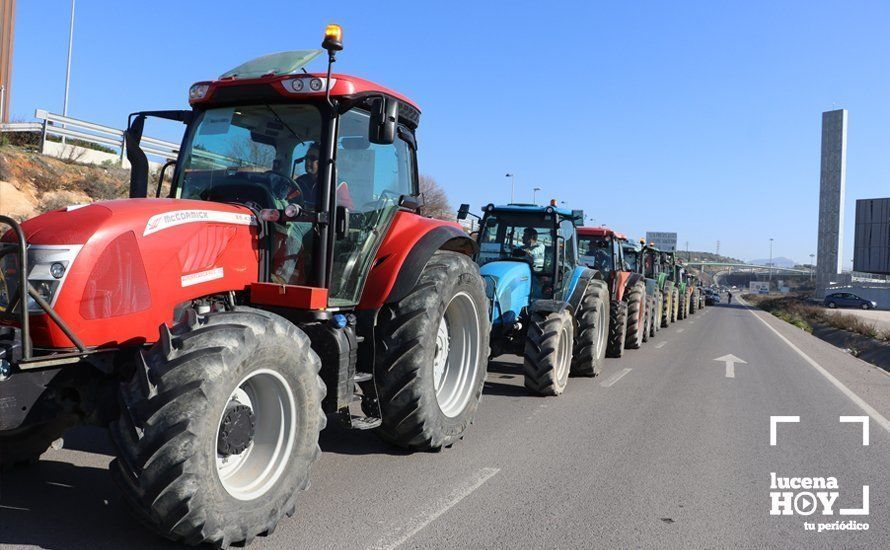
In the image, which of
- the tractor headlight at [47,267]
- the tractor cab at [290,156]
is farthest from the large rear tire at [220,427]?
the tractor cab at [290,156]

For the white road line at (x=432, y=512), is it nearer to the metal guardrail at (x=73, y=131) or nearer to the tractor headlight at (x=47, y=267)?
the tractor headlight at (x=47, y=267)

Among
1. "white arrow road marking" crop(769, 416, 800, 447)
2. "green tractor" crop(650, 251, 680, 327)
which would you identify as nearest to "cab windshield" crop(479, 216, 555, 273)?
"white arrow road marking" crop(769, 416, 800, 447)

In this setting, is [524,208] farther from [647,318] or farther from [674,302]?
[674,302]

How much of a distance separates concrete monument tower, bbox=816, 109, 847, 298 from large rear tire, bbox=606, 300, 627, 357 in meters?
68.7

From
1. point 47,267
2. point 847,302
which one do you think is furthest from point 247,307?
point 847,302

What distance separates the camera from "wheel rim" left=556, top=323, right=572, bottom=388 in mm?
8555

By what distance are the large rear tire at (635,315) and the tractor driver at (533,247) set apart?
491 centimetres

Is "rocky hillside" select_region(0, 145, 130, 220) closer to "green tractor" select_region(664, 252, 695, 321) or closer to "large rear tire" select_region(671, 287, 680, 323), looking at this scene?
"green tractor" select_region(664, 252, 695, 321)

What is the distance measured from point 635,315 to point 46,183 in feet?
48.0

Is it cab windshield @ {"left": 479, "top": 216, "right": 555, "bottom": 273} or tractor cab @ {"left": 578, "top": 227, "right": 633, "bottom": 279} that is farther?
tractor cab @ {"left": 578, "top": 227, "right": 633, "bottom": 279}

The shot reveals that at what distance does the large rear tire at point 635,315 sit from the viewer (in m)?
14.2

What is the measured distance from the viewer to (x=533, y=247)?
9.97 meters

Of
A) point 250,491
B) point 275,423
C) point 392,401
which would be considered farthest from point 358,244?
point 250,491

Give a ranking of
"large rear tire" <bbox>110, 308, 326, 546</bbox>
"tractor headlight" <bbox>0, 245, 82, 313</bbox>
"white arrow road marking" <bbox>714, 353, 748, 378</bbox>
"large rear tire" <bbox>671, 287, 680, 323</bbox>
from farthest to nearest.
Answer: "large rear tire" <bbox>671, 287, 680, 323</bbox>
"white arrow road marking" <bbox>714, 353, 748, 378</bbox>
"tractor headlight" <bbox>0, 245, 82, 313</bbox>
"large rear tire" <bbox>110, 308, 326, 546</bbox>
